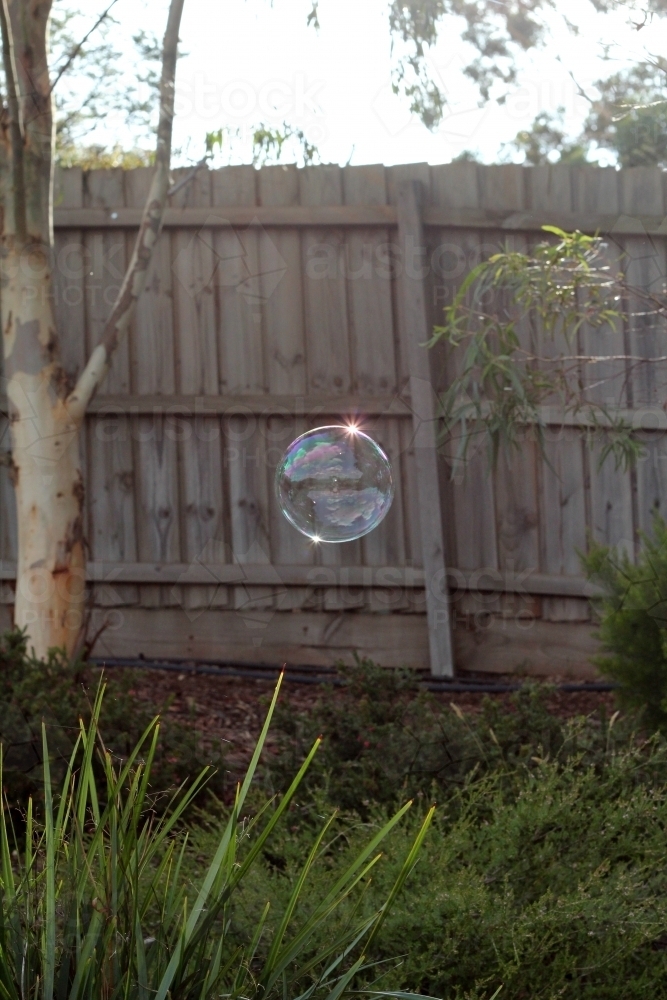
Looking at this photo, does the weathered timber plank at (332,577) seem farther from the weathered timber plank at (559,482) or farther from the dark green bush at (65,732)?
the dark green bush at (65,732)

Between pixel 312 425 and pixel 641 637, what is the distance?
2.36 m

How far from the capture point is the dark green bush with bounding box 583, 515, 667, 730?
3551mm

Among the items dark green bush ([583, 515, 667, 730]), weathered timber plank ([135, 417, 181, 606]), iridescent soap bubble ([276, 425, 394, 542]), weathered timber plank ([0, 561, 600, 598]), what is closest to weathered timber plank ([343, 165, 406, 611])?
weathered timber plank ([0, 561, 600, 598])

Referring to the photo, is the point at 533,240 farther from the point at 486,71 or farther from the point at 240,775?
the point at 240,775

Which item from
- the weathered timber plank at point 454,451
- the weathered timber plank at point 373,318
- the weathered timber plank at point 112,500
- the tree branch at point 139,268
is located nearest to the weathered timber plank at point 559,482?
the weathered timber plank at point 454,451

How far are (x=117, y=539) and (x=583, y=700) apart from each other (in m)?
2.52

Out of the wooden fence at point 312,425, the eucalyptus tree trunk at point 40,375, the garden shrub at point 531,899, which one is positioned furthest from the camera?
the wooden fence at point 312,425

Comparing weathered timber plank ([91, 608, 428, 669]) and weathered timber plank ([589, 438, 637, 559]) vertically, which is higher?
weathered timber plank ([589, 438, 637, 559])

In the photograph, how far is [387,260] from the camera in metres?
5.38

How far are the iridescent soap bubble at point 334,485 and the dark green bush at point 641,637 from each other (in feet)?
2.90

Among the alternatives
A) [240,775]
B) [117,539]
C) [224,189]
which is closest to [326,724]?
[240,775]

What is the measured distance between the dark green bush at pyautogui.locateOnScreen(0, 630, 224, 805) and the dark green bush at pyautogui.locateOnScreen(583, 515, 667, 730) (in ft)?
4.49

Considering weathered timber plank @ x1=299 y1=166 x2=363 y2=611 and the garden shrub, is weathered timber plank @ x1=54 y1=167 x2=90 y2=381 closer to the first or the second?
weathered timber plank @ x1=299 y1=166 x2=363 y2=611

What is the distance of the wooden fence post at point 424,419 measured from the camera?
5.21 metres
